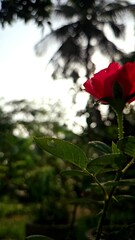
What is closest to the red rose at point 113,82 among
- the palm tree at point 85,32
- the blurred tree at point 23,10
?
the blurred tree at point 23,10

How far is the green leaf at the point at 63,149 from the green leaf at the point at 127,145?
8cm

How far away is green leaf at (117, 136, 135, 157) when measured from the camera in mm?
625

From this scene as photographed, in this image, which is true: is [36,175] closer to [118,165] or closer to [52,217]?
[52,217]

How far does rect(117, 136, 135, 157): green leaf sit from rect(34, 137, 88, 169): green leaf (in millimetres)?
75

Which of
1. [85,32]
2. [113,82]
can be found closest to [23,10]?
[113,82]

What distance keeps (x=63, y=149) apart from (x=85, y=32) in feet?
68.4

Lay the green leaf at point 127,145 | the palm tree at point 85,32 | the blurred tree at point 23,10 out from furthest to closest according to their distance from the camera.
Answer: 1. the palm tree at point 85,32
2. the blurred tree at point 23,10
3. the green leaf at point 127,145

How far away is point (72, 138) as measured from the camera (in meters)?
3.50

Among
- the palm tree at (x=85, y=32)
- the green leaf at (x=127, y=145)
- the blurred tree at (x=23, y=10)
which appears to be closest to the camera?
the green leaf at (x=127, y=145)

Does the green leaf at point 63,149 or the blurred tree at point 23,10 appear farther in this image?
the blurred tree at point 23,10

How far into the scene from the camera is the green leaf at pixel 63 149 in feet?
2.11

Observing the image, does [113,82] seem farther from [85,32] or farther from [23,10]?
[85,32]

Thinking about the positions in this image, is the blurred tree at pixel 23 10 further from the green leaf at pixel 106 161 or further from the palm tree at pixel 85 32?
the palm tree at pixel 85 32

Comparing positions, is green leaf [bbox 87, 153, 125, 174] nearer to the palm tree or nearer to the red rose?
the red rose
